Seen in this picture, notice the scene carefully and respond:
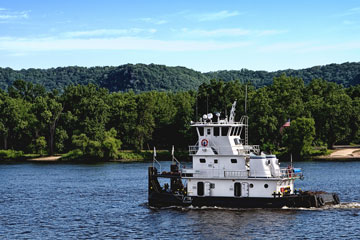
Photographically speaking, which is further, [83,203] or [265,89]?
[265,89]

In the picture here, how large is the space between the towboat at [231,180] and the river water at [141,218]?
80 cm

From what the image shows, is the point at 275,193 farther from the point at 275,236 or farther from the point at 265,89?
the point at 265,89

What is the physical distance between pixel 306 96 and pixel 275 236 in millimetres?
107286

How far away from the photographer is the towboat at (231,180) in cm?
5081

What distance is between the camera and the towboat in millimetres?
50812

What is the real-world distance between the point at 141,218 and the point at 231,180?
8.39 metres

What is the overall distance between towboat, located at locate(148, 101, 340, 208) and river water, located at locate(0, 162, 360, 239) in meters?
0.80

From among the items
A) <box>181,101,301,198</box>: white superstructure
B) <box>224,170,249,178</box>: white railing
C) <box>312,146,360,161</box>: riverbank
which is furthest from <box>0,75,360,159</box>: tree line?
<box>224,170,249,178</box>: white railing

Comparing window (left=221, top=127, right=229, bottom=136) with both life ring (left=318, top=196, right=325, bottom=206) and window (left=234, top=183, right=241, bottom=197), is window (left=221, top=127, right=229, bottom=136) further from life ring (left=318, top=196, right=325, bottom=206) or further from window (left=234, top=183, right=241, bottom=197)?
life ring (left=318, top=196, right=325, bottom=206)

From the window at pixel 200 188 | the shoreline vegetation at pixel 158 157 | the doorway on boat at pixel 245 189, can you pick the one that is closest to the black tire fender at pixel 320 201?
the doorway on boat at pixel 245 189

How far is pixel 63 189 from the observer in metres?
74.1

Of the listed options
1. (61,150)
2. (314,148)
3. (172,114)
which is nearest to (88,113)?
(61,150)

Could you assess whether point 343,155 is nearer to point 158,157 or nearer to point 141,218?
point 158,157

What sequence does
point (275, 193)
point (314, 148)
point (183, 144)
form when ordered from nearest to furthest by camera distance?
point (275, 193) < point (314, 148) < point (183, 144)
